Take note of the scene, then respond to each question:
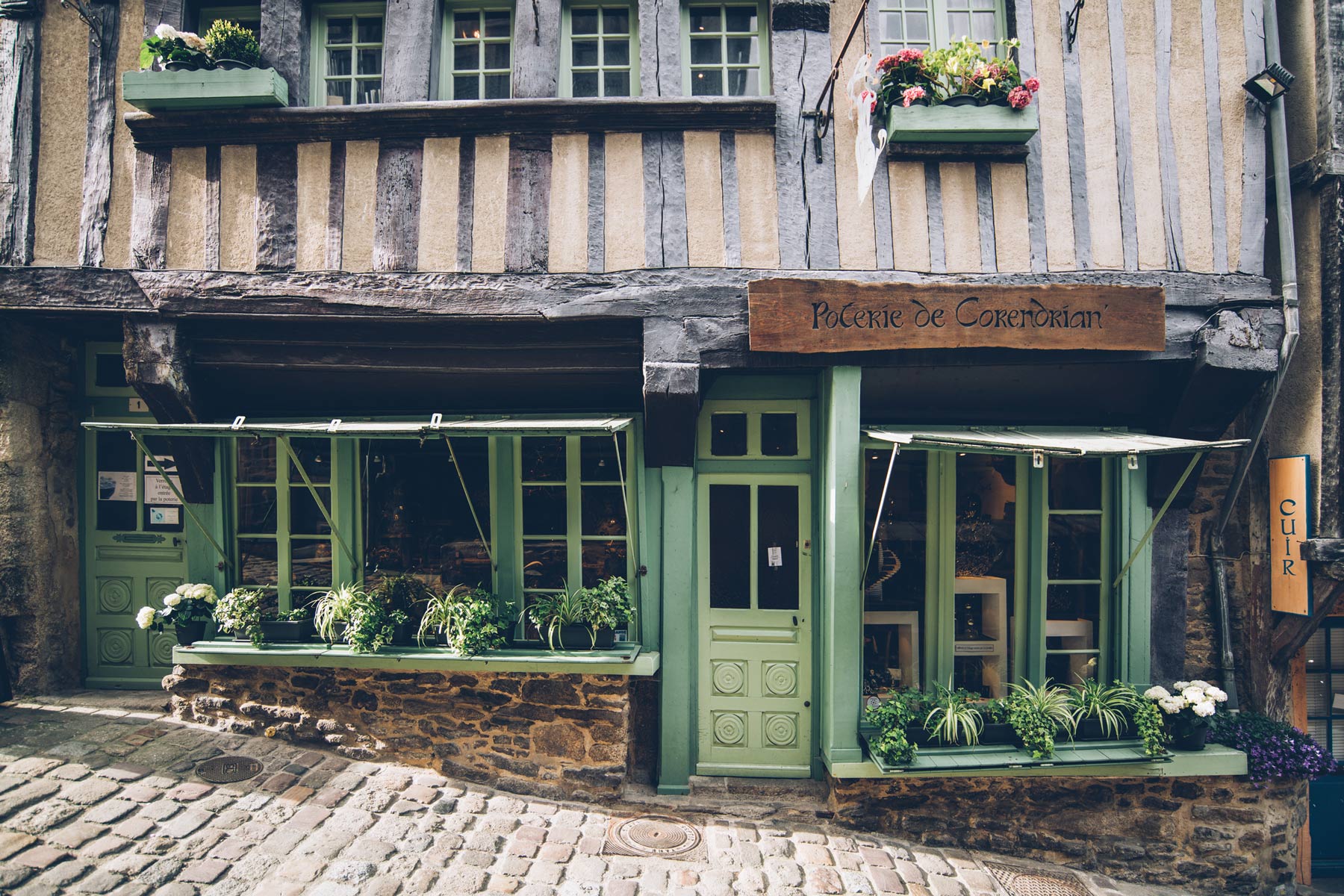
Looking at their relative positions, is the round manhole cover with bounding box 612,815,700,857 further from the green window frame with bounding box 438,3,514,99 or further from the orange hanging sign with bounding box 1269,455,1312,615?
the green window frame with bounding box 438,3,514,99

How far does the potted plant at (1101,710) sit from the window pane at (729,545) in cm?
223

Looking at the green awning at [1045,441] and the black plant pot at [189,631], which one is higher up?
the green awning at [1045,441]

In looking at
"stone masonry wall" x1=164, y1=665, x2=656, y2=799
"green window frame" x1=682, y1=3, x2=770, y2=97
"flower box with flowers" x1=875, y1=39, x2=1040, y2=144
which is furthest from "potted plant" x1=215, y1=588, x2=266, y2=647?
"flower box with flowers" x1=875, y1=39, x2=1040, y2=144

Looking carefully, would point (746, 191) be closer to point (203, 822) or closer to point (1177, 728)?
Result: point (1177, 728)

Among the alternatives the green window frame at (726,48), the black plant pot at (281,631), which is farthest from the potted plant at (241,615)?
the green window frame at (726,48)

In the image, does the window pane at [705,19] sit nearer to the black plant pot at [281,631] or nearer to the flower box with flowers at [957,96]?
the flower box with flowers at [957,96]

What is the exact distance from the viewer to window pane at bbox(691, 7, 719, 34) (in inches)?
168

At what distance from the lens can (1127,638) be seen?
4.23 metres

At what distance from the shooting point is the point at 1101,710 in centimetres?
397

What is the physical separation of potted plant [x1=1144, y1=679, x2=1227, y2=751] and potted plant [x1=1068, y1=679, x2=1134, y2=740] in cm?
15

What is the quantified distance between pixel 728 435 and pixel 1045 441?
1.93 m

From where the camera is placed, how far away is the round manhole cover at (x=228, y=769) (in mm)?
3852

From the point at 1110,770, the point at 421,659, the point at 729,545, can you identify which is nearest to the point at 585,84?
the point at 729,545

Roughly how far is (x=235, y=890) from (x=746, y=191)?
4705 millimetres
